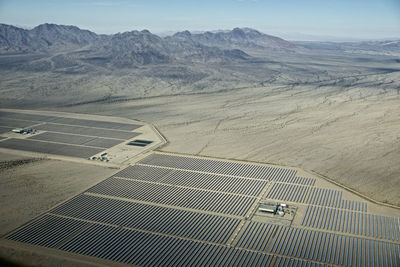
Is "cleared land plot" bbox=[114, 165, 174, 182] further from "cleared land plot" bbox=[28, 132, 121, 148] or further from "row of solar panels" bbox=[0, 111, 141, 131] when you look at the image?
"row of solar panels" bbox=[0, 111, 141, 131]

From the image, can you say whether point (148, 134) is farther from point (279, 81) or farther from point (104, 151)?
point (279, 81)

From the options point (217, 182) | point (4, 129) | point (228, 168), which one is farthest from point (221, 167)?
point (4, 129)

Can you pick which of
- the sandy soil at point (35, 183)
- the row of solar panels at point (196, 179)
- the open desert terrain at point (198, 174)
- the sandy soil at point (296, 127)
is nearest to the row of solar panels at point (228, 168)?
the open desert terrain at point (198, 174)

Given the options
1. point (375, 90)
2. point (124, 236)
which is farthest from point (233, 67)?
point (124, 236)

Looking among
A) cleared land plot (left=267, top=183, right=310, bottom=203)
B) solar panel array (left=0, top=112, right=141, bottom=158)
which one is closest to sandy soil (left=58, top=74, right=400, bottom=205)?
cleared land plot (left=267, top=183, right=310, bottom=203)

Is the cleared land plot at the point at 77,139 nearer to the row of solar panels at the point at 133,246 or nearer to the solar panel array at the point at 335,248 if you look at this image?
the row of solar panels at the point at 133,246

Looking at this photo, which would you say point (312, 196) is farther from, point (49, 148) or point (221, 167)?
point (49, 148)

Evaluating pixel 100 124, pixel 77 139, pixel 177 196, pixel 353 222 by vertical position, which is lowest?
pixel 353 222
